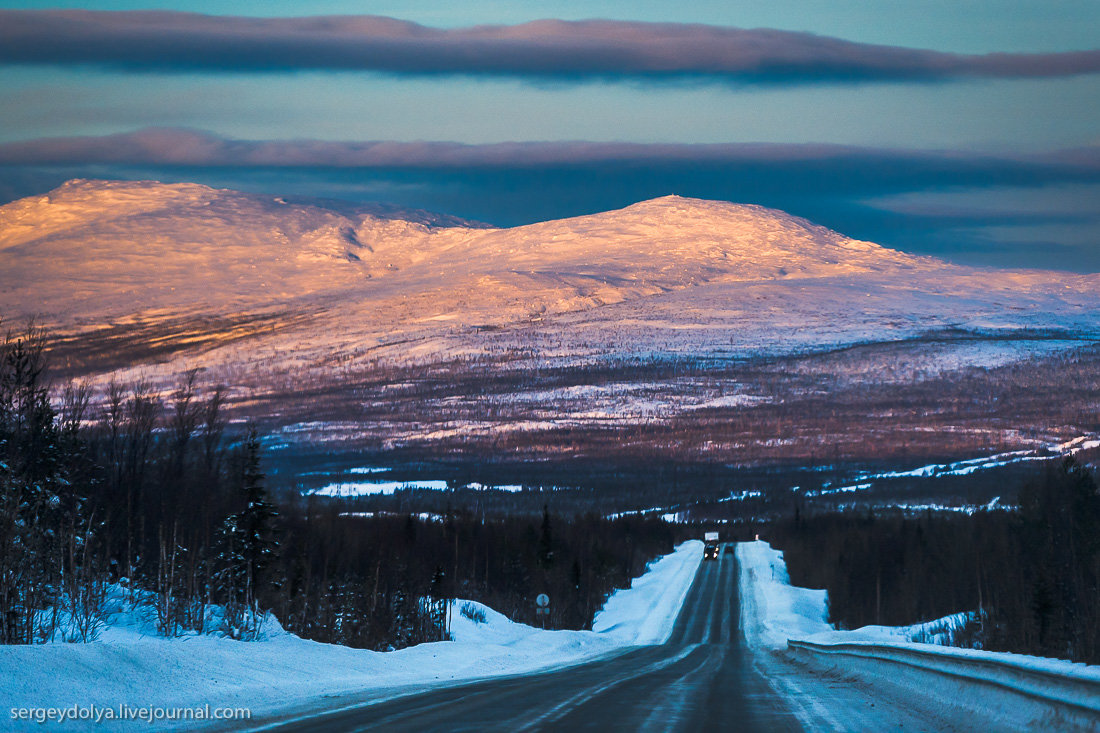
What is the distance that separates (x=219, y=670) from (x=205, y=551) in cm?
2916

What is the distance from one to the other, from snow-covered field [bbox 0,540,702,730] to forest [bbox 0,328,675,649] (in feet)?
5.88

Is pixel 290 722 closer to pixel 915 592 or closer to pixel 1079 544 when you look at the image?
pixel 1079 544

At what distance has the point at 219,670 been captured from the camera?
20047mm

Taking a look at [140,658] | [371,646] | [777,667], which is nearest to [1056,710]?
[140,658]

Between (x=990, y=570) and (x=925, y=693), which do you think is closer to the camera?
(x=925, y=693)

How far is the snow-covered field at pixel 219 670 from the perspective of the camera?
15.4 metres

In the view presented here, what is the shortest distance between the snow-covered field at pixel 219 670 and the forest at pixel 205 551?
1792 millimetres

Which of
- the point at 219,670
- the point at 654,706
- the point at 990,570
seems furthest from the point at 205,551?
the point at 990,570

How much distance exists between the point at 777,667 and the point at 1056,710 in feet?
67.0

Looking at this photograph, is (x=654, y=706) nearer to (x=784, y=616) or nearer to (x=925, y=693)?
(x=925, y=693)

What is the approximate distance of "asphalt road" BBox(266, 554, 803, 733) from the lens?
587 inches

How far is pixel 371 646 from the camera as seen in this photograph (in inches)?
1561

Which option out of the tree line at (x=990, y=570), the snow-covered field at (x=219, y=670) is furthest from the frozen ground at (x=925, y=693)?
the tree line at (x=990, y=570)

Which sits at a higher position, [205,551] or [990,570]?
[205,551]
